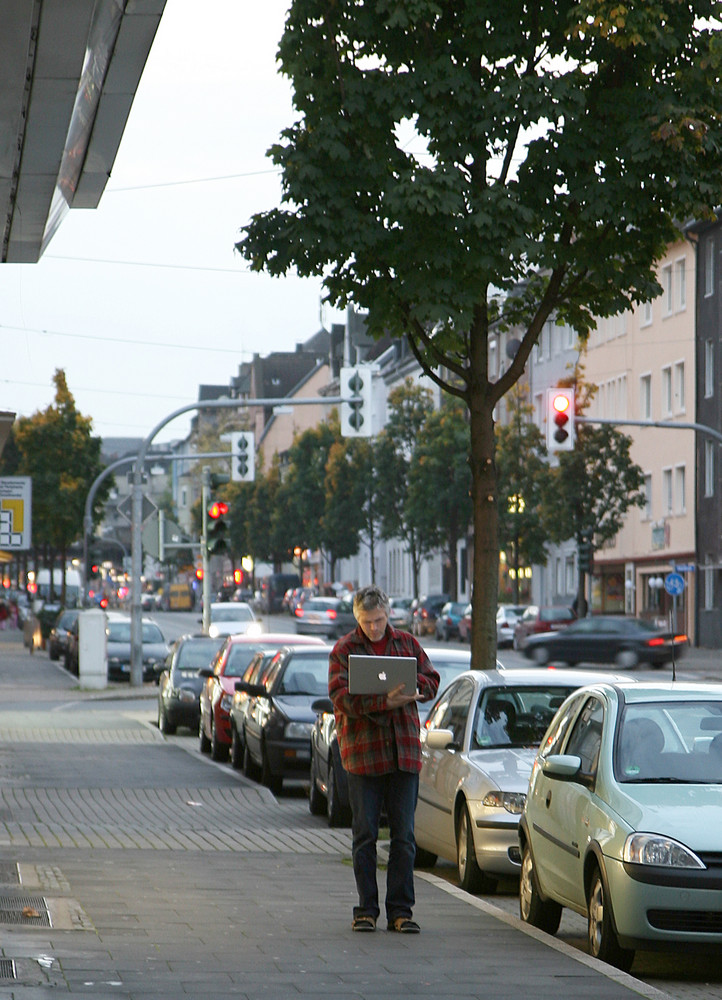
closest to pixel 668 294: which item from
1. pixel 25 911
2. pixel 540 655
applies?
pixel 540 655

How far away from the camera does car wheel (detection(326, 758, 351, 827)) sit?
53.3ft

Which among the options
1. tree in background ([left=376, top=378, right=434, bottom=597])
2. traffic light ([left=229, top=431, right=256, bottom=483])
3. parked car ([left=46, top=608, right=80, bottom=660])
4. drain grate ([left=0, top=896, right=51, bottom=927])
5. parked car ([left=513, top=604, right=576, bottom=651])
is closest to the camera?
drain grate ([left=0, top=896, right=51, bottom=927])

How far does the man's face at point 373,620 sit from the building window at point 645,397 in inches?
2395

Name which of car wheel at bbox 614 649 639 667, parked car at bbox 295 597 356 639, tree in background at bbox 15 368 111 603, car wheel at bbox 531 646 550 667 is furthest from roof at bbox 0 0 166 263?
parked car at bbox 295 597 356 639

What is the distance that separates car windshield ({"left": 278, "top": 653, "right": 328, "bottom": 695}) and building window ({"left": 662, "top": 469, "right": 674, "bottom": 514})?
47.8 m

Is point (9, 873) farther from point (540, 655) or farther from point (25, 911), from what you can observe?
point (540, 655)

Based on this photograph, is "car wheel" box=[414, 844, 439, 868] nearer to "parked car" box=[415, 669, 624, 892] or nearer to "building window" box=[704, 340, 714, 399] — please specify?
"parked car" box=[415, 669, 624, 892]

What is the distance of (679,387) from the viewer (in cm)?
6588

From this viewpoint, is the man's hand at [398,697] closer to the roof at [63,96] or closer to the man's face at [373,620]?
the man's face at [373,620]

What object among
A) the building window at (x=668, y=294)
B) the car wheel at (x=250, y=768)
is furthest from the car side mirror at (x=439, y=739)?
the building window at (x=668, y=294)

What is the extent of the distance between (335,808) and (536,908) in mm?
5940

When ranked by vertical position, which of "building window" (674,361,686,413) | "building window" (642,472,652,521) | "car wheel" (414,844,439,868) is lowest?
"car wheel" (414,844,439,868)

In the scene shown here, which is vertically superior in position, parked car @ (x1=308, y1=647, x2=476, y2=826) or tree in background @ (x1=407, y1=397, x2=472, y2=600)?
tree in background @ (x1=407, y1=397, x2=472, y2=600)

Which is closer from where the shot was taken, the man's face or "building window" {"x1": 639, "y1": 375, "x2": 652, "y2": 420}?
the man's face
